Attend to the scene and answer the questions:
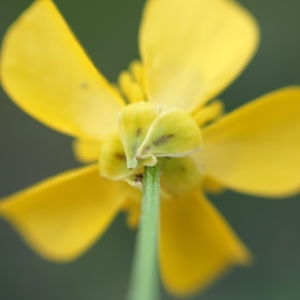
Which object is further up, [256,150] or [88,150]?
[88,150]

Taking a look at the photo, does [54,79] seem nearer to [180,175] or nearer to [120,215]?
[180,175]

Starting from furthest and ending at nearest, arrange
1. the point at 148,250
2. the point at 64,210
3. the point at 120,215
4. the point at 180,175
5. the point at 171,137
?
the point at 120,215
the point at 64,210
the point at 180,175
the point at 171,137
the point at 148,250

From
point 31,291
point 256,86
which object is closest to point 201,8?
point 256,86

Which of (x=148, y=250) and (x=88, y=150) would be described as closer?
(x=148, y=250)

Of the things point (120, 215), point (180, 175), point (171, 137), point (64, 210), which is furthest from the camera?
point (120, 215)

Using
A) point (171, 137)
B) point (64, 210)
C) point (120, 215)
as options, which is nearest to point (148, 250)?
point (171, 137)

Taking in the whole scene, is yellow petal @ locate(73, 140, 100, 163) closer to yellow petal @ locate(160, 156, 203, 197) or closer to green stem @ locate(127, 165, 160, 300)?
yellow petal @ locate(160, 156, 203, 197)

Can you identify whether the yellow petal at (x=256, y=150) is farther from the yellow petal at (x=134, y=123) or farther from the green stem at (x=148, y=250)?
the green stem at (x=148, y=250)

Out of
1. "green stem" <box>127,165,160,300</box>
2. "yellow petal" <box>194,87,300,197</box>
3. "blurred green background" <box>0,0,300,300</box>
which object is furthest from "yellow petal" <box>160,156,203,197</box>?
"blurred green background" <box>0,0,300,300</box>
